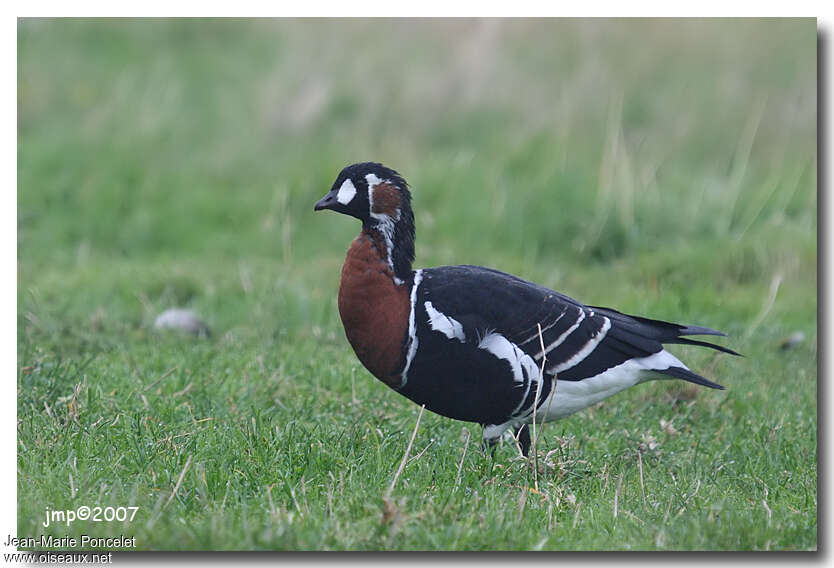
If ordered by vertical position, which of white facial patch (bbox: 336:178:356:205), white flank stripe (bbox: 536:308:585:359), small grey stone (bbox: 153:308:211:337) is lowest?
small grey stone (bbox: 153:308:211:337)

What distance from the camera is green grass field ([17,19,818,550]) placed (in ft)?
14.9

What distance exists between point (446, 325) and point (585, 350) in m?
0.76

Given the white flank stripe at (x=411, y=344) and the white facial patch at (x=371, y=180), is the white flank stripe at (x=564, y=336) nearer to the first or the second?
the white flank stripe at (x=411, y=344)

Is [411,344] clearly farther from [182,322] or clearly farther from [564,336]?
[182,322]

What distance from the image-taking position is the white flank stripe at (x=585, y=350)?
5043 millimetres

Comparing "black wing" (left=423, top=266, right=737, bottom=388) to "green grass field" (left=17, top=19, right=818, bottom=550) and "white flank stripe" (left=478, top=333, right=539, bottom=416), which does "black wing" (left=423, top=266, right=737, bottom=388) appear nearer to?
"white flank stripe" (left=478, top=333, right=539, bottom=416)

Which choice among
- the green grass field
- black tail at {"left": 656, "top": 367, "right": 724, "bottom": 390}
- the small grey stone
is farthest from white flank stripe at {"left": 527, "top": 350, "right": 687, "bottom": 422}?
the small grey stone

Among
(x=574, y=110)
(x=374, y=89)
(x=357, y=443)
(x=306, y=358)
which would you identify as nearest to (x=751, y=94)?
(x=574, y=110)

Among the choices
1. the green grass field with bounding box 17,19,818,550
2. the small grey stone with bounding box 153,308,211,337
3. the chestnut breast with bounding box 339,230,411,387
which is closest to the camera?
the green grass field with bounding box 17,19,818,550

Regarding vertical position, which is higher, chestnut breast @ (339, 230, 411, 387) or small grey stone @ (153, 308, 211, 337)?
chestnut breast @ (339, 230, 411, 387)

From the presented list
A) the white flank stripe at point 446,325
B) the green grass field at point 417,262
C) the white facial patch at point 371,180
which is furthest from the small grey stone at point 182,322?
the white flank stripe at point 446,325

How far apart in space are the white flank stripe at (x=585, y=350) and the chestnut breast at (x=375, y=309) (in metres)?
0.79

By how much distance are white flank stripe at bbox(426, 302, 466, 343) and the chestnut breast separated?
4.7 inches
